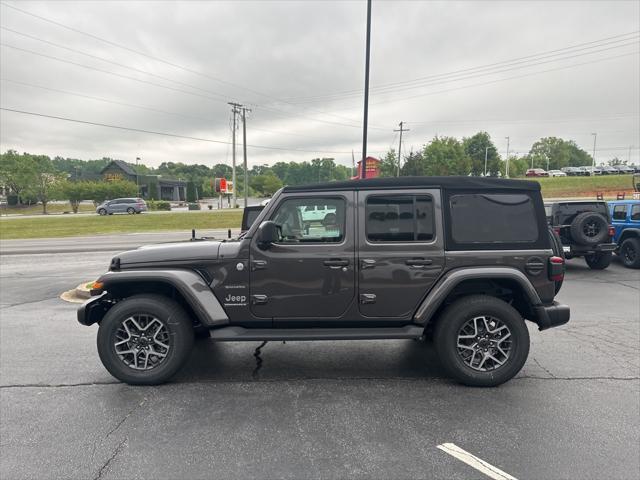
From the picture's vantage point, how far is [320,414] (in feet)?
10.4

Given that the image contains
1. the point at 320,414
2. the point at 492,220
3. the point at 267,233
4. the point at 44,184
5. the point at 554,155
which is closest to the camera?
the point at 320,414

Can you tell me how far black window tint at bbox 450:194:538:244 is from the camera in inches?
143

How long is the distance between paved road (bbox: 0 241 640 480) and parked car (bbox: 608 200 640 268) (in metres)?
6.05

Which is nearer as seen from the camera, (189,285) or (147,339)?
(189,285)

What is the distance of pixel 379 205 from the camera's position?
3.68m

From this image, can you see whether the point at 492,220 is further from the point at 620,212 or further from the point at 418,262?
the point at 620,212

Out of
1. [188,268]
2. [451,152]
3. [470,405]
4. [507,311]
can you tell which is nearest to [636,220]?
[507,311]

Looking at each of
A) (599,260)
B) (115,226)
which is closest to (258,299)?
(599,260)

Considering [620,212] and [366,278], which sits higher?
[620,212]

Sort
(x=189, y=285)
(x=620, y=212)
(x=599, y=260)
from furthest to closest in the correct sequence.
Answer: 1. (x=620, y=212)
2. (x=599, y=260)
3. (x=189, y=285)

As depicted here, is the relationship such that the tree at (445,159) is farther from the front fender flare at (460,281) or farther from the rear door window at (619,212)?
the front fender flare at (460,281)

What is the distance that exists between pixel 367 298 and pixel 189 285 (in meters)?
1.68

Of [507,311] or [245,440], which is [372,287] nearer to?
[507,311]

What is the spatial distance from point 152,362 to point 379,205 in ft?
8.81
